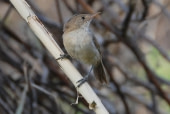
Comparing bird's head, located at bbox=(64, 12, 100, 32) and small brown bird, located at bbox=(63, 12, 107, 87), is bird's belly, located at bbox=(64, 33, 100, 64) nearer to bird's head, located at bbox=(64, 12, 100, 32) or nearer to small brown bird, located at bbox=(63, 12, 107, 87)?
small brown bird, located at bbox=(63, 12, 107, 87)

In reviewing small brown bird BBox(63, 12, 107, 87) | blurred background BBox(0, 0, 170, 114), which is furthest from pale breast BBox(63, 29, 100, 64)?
blurred background BBox(0, 0, 170, 114)

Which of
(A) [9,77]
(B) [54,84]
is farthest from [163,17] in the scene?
(A) [9,77]

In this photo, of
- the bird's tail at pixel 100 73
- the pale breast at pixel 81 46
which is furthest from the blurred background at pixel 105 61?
the pale breast at pixel 81 46

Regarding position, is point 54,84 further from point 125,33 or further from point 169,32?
point 169,32

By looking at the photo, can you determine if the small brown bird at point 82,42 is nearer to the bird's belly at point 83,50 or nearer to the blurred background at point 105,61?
the bird's belly at point 83,50

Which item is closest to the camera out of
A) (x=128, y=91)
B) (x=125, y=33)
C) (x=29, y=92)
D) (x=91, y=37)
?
(x=91, y=37)

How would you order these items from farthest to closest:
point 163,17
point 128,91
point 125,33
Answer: point 163,17, point 128,91, point 125,33

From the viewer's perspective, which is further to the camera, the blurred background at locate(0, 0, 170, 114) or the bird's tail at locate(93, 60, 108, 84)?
the blurred background at locate(0, 0, 170, 114)
